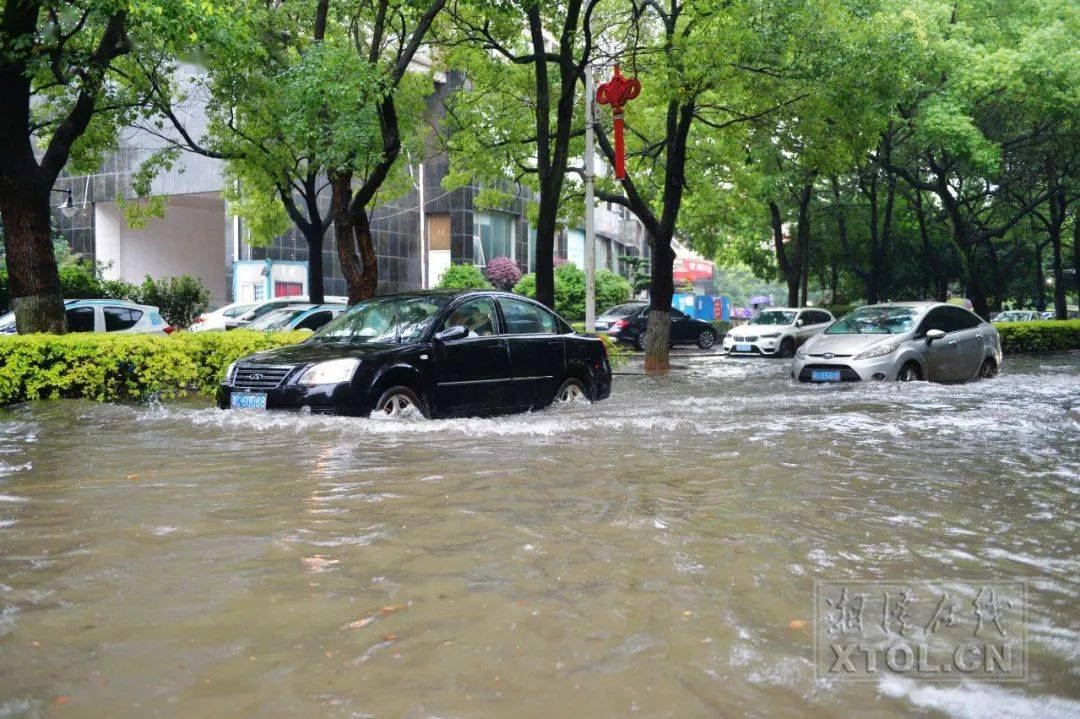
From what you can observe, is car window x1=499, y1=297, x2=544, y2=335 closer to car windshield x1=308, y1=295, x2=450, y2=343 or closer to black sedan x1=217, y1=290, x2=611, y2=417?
black sedan x1=217, y1=290, x2=611, y2=417

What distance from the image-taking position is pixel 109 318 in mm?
17000

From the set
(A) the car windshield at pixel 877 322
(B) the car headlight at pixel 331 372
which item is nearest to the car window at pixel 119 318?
(B) the car headlight at pixel 331 372

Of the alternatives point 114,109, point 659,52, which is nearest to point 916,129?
point 659,52

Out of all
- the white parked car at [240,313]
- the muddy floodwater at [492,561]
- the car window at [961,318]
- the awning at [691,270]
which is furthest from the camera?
the awning at [691,270]

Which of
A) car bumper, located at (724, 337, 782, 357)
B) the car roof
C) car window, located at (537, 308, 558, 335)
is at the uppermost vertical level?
the car roof

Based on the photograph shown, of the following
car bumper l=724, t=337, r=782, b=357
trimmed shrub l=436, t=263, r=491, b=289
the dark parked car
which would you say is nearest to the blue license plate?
the dark parked car

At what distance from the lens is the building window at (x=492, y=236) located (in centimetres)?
4094

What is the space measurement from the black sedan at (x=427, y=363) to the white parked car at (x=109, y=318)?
25.1 ft

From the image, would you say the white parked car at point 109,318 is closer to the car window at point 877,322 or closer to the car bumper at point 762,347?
the car window at point 877,322

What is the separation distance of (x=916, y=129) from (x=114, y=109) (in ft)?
63.4

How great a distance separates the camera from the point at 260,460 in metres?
7.67

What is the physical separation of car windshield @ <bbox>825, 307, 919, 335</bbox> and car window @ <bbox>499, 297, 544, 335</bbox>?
6269 millimetres

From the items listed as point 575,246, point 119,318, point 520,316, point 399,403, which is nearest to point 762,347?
point 119,318

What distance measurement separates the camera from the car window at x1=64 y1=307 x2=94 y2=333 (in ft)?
54.4
